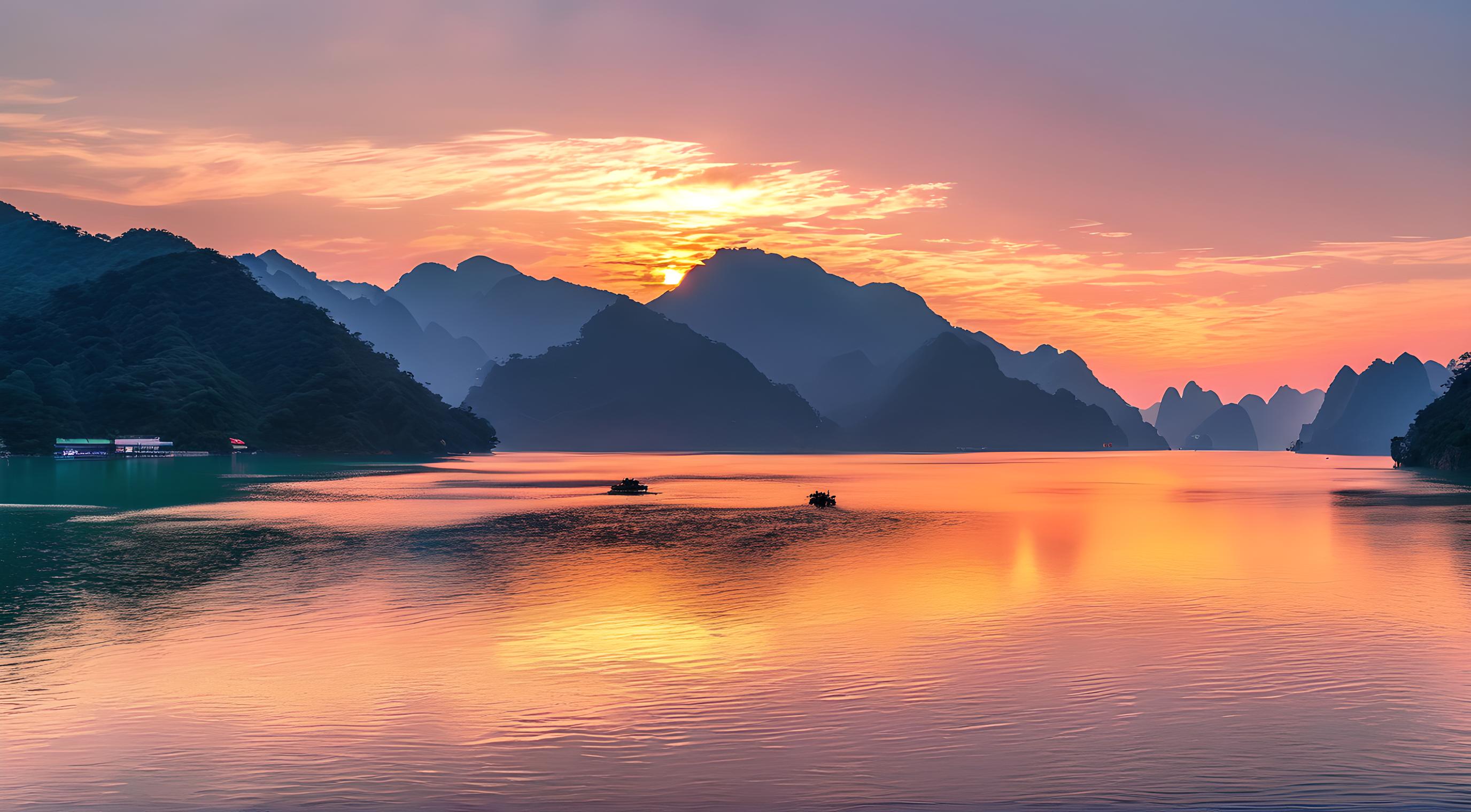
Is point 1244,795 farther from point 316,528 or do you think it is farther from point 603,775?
point 316,528

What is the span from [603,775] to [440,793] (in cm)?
317

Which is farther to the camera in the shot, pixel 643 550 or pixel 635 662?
pixel 643 550

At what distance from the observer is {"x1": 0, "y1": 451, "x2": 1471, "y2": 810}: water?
21.2 meters

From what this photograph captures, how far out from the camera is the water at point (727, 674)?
69.7 feet

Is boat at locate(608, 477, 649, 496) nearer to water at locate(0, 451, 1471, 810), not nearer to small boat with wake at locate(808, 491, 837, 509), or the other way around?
small boat with wake at locate(808, 491, 837, 509)

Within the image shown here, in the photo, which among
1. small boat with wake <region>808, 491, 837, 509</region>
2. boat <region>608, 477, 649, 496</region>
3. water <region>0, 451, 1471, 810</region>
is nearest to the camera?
water <region>0, 451, 1471, 810</region>

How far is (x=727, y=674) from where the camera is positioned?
1271 inches

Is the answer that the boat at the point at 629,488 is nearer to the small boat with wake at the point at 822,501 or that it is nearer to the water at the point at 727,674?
the small boat with wake at the point at 822,501

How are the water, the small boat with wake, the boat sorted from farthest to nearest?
1. the boat
2. the small boat with wake
3. the water

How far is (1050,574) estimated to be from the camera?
60531mm

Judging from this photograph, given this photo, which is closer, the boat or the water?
the water

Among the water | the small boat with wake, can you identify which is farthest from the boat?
the water

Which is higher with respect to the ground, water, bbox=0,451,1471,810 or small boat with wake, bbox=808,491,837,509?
water, bbox=0,451,1471,810

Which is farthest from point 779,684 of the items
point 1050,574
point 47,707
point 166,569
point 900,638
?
point 166,569
